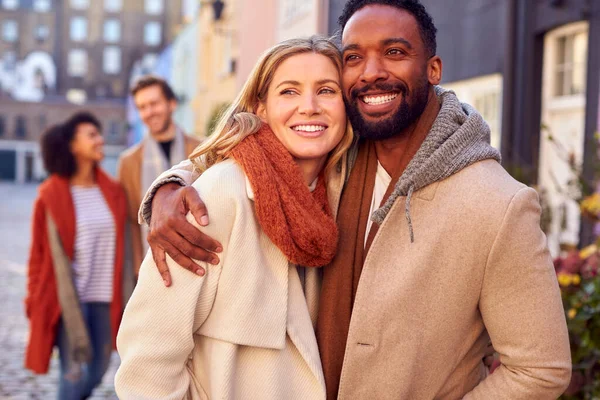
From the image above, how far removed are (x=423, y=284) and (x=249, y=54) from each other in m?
17.5

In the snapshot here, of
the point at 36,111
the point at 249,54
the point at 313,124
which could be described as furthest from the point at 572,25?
the point at 36,111

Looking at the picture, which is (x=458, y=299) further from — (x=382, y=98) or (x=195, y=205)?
(x=195, y=205)

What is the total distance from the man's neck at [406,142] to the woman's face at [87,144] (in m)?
3.27

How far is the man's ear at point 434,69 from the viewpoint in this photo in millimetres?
2543

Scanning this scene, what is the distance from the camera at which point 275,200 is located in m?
2.39

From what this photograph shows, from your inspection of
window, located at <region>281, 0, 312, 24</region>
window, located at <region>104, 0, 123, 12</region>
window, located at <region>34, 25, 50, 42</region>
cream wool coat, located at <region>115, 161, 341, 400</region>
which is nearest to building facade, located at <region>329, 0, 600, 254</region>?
cream wool coat, located at <region>115, 161, 341, 400</region>

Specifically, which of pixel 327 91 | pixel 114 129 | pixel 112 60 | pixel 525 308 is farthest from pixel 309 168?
pixel 112 60

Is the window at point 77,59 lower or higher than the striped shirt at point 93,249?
higher

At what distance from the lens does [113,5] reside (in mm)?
70562

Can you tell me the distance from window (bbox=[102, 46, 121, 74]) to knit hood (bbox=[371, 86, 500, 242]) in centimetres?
7116

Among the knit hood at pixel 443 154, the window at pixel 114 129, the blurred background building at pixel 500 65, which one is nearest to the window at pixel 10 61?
the window at pixel 114 129

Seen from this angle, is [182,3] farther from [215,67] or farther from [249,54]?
[249,54]

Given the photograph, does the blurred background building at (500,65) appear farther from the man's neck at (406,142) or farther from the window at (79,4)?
the window at (79,4)

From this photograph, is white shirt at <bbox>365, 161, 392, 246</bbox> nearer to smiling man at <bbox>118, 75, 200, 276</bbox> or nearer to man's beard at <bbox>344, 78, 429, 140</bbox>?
man's beard at <bbox>344, 78, 429, 140</bbox>
